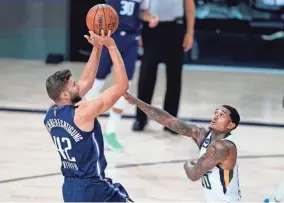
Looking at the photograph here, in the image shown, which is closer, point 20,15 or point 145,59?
point 145,59

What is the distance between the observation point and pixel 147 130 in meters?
7.91

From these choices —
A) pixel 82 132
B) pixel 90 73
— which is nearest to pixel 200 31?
pixel 90 73

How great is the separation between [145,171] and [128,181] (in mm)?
344

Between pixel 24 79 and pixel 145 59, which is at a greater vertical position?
pixel 145 59

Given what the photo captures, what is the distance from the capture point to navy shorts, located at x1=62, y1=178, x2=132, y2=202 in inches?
163

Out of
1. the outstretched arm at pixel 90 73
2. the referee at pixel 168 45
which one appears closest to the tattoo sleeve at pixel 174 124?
the outstretched arm at pixel 90 73

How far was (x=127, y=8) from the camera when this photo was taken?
6992 millimetres

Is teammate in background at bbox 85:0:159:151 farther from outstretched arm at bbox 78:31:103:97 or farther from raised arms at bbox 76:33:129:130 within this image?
raised arms at bbox 76:33:129:130

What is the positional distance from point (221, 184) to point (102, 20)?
124 centimetres

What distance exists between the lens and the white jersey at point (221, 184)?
4.43m

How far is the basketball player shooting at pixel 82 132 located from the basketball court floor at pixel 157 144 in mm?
1562

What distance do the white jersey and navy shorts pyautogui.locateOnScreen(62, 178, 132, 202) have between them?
568mm

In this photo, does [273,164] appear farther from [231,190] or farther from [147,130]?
[231,190]

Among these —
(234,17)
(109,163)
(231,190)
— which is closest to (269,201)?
(231,190)
